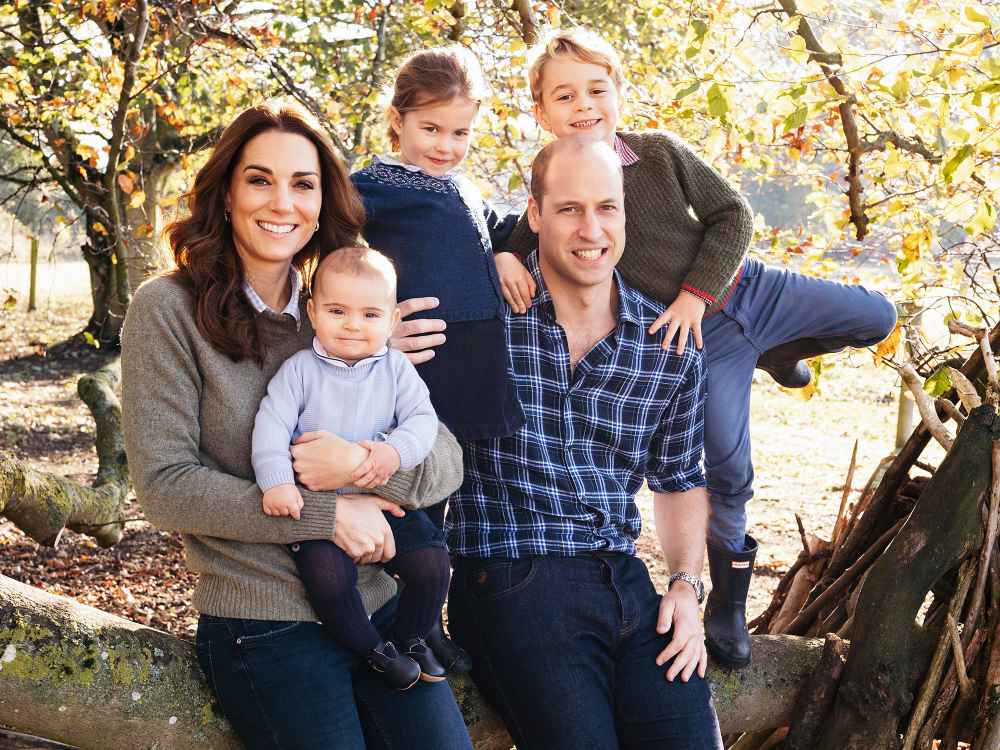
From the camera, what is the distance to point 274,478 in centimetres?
222

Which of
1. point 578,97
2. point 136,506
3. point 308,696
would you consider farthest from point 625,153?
point 136,506

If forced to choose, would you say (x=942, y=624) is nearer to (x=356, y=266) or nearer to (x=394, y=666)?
(x=394, y=666)

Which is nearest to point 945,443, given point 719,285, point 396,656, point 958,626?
point 958,626

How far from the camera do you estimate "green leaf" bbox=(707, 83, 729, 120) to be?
339 centimetres

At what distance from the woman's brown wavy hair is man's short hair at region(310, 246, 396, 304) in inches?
6.3

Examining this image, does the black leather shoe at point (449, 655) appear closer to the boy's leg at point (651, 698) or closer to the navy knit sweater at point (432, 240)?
the boy's leg at point (651, 698)

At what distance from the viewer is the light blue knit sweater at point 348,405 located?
90.0 inches

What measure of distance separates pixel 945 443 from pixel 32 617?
8.32 feet

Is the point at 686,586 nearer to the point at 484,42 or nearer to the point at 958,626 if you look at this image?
the point at 958,626

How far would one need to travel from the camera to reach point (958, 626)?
104 inches

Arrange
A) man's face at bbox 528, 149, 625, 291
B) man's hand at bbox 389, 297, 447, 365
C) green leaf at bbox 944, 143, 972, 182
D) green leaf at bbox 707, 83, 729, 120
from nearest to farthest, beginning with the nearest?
man's hand at bbox 389, 297, 447, 365, man's face at bbox 528, 149, 625, 291, green leaf at bbox 944, 143, 972, 182, green leaf at bbox 707, 83, 729, 120

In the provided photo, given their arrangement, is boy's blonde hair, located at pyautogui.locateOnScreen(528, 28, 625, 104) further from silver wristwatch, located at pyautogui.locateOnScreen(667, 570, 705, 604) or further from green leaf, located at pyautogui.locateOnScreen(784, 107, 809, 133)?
silver wristwatch, located at pyautogui.locateOnScreen(667, 570, 705, 604)

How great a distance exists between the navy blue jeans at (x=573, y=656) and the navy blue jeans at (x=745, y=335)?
0.69 metres

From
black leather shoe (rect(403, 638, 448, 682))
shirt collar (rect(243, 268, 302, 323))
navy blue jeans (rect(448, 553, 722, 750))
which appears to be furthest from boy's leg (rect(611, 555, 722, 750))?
shirt collar (rect(243, 268, 302, 323))
